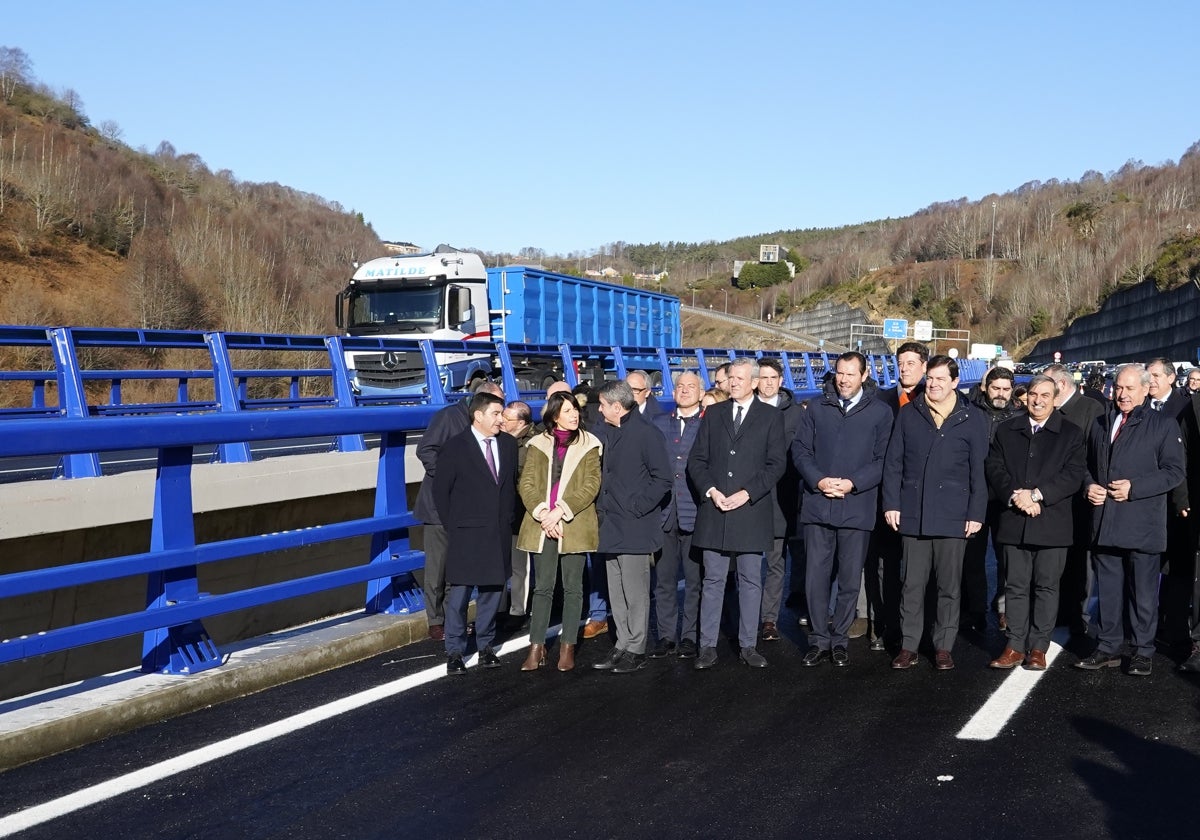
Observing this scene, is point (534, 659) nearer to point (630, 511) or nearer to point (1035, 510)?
point (630, 511)

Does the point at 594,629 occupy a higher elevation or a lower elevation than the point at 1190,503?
lower

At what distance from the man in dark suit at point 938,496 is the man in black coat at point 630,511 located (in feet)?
4.95

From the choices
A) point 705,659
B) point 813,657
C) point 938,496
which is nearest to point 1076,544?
point 938,496

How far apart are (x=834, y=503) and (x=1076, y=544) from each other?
1949 mm

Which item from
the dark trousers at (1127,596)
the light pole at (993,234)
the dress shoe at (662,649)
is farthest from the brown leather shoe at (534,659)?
the light pole at (993,234)

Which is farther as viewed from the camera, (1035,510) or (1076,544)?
(1076,544)

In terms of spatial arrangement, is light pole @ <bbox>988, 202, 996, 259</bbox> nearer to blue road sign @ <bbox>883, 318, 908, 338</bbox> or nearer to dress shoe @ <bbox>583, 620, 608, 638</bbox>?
blue road sign @ <bbox>883, 318, 908, 338</bbox>

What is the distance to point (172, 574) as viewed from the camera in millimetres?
6539

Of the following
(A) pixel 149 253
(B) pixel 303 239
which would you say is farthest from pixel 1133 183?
(A) pixel 149 253

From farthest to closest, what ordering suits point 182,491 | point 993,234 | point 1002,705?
1. point 993,234
2. point 1002,705
3. point 182,491

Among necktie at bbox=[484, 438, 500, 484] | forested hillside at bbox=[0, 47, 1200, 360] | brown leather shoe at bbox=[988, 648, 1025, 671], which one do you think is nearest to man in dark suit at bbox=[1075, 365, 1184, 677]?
brown leather shoe at bbox=[988, 648, 1025, 671]

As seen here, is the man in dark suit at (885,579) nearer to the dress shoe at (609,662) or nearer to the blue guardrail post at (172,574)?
the dress shoe at (609,662)

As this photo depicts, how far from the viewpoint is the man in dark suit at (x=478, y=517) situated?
759 cm

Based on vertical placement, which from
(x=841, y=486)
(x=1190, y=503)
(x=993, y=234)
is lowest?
(x=1190, y=503)
